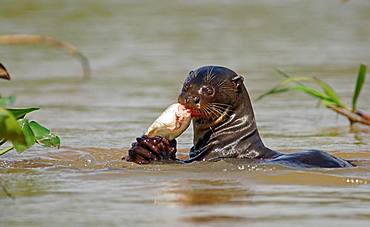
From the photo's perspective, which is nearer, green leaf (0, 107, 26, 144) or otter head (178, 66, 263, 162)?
green leaf (0, 107, 26, 144)

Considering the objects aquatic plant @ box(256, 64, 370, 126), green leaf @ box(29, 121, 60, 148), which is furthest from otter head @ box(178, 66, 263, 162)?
green leaf @ box(29, 121, 60, 148)

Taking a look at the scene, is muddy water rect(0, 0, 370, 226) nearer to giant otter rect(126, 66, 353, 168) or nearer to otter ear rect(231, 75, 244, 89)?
giant otter rect(126, 66, 353, 168)

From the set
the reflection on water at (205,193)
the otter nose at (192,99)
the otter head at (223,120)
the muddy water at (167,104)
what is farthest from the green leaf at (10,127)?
the otter head at (223,120)

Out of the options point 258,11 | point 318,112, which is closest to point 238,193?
point 318,112

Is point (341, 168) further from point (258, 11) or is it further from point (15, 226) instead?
point (258, 11)

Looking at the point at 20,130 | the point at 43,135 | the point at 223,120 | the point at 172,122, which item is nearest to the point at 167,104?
the point at 223,120

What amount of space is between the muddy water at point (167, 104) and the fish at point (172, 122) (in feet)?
→ 1.06

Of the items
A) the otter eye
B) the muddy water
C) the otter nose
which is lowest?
the muddy water

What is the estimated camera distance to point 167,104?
412 inches

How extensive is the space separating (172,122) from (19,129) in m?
2.12

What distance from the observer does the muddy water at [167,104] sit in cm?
551

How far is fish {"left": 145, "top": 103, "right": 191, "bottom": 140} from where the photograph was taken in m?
7.10

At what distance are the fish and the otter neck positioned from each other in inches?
9.9

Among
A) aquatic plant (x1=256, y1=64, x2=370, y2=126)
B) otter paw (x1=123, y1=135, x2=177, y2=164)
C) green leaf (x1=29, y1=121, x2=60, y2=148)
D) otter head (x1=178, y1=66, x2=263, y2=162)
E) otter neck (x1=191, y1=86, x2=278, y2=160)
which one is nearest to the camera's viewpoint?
green leaf (x1=29, y1=121, x2=60, y2=148)
